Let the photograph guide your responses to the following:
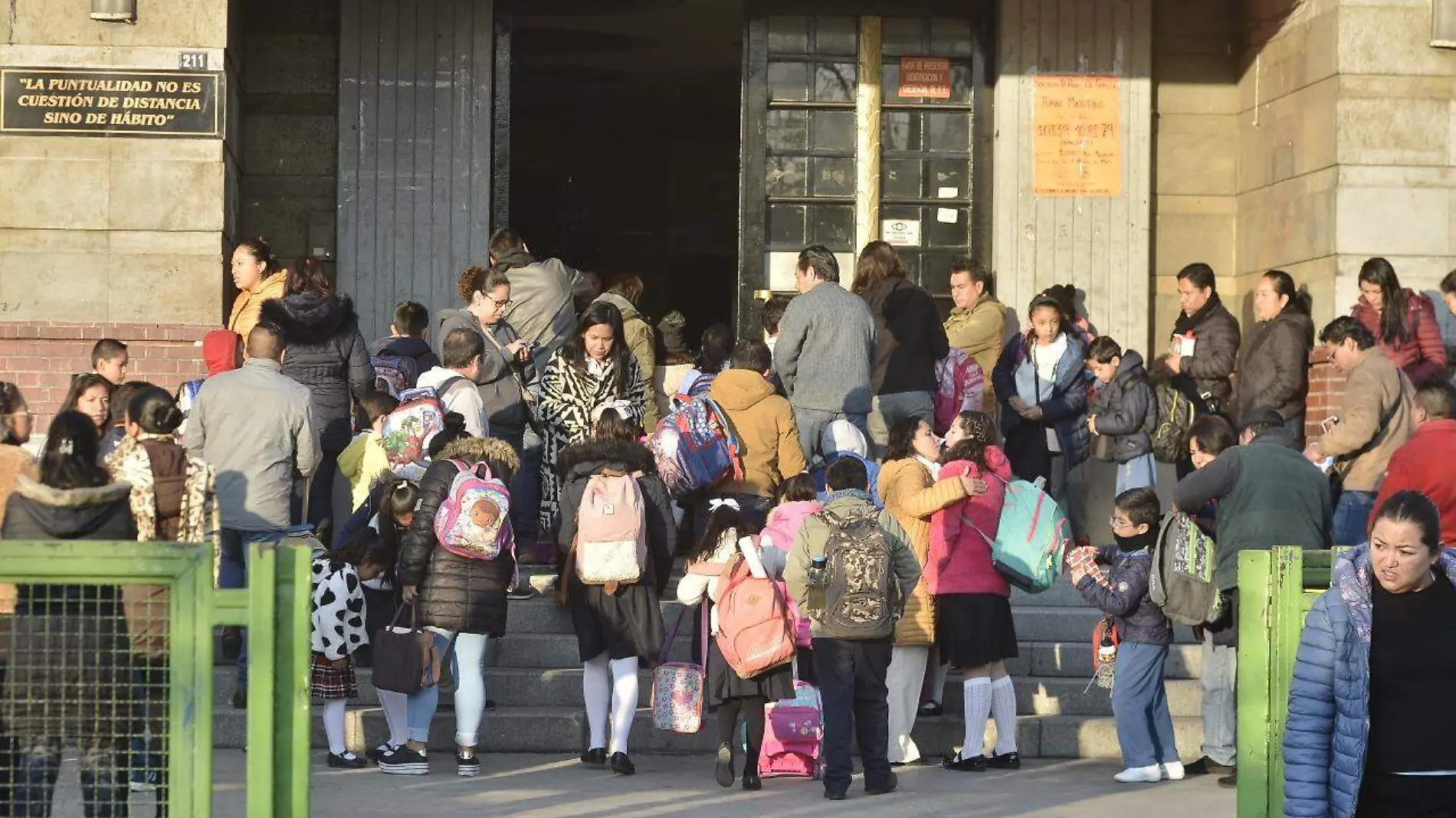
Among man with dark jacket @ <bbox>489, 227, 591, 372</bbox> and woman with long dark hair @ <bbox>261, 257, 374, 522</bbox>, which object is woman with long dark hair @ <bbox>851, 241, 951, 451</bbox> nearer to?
man with dark jacket @ <bbox>489, 227, 591, 372</bbox>

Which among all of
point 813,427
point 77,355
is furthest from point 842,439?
point 77,355

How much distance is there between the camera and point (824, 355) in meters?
12.4

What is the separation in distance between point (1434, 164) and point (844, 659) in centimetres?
676

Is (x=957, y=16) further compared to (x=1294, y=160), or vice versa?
(x=957, y=16)

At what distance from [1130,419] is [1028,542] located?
2.38 metres

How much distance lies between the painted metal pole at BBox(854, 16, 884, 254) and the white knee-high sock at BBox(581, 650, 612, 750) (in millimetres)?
5983

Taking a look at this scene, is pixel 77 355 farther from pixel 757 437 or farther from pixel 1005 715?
pixel 1005 715

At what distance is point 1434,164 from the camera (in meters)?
14.5

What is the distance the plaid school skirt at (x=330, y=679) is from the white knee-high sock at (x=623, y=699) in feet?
4.02

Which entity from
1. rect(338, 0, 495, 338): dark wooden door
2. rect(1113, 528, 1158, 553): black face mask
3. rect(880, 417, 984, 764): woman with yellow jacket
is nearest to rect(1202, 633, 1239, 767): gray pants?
rect(1113, 528, 1158, 553): black face mask

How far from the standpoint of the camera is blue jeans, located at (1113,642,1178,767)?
1027 centimetres

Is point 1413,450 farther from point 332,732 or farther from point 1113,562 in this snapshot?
point 332,732

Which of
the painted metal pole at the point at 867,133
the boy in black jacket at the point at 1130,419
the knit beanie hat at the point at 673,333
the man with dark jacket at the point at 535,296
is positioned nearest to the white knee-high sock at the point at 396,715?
the man with dark jacket at the point at 535,296

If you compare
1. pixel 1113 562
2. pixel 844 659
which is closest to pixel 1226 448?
pixel 1113 562
